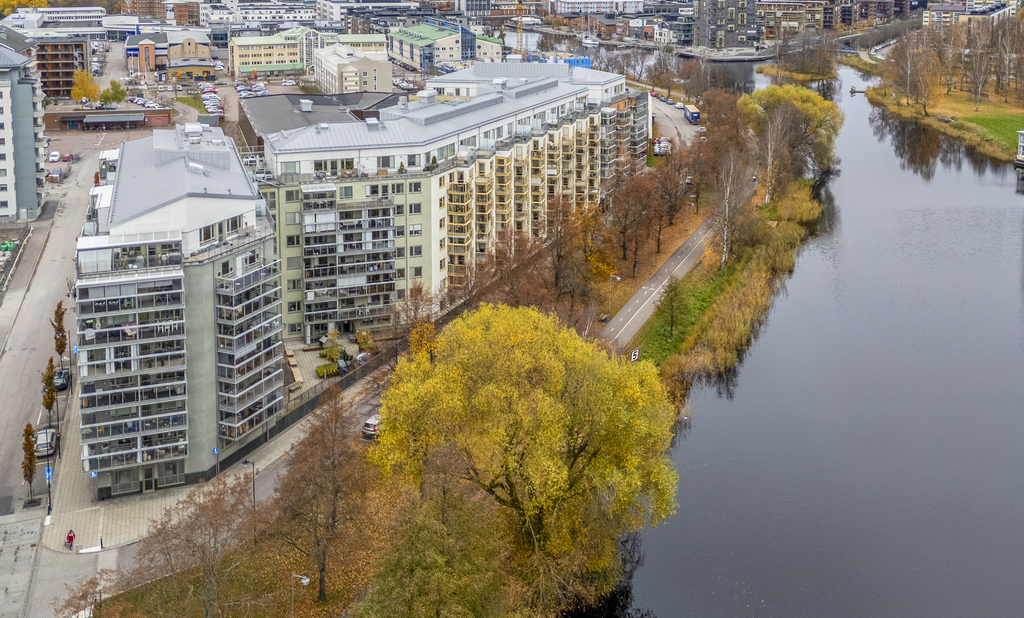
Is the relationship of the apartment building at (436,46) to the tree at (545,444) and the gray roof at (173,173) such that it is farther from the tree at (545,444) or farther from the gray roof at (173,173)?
the tree at (545,444)

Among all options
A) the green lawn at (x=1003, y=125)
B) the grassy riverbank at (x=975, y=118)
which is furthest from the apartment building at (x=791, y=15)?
the green lawn at (x=1003, y=125)

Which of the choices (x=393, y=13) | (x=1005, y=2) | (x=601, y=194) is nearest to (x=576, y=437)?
(x=601, y=194)

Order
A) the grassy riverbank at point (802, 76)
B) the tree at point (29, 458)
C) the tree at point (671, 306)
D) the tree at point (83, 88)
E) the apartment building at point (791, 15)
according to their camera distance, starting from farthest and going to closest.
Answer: the apartment building at point (791, 15) → the grassy riverbank at point (802, 76) → the tree at point (83, 88) → the tree at point (671, 306) → the tree at point (29, 458)

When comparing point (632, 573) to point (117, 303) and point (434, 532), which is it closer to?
point (434, 532)

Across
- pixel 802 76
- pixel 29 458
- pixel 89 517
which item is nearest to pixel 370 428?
pixel 89 517

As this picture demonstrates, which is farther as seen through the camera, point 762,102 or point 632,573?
point 762,102

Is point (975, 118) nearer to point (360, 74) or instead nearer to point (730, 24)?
point (360, 74)
